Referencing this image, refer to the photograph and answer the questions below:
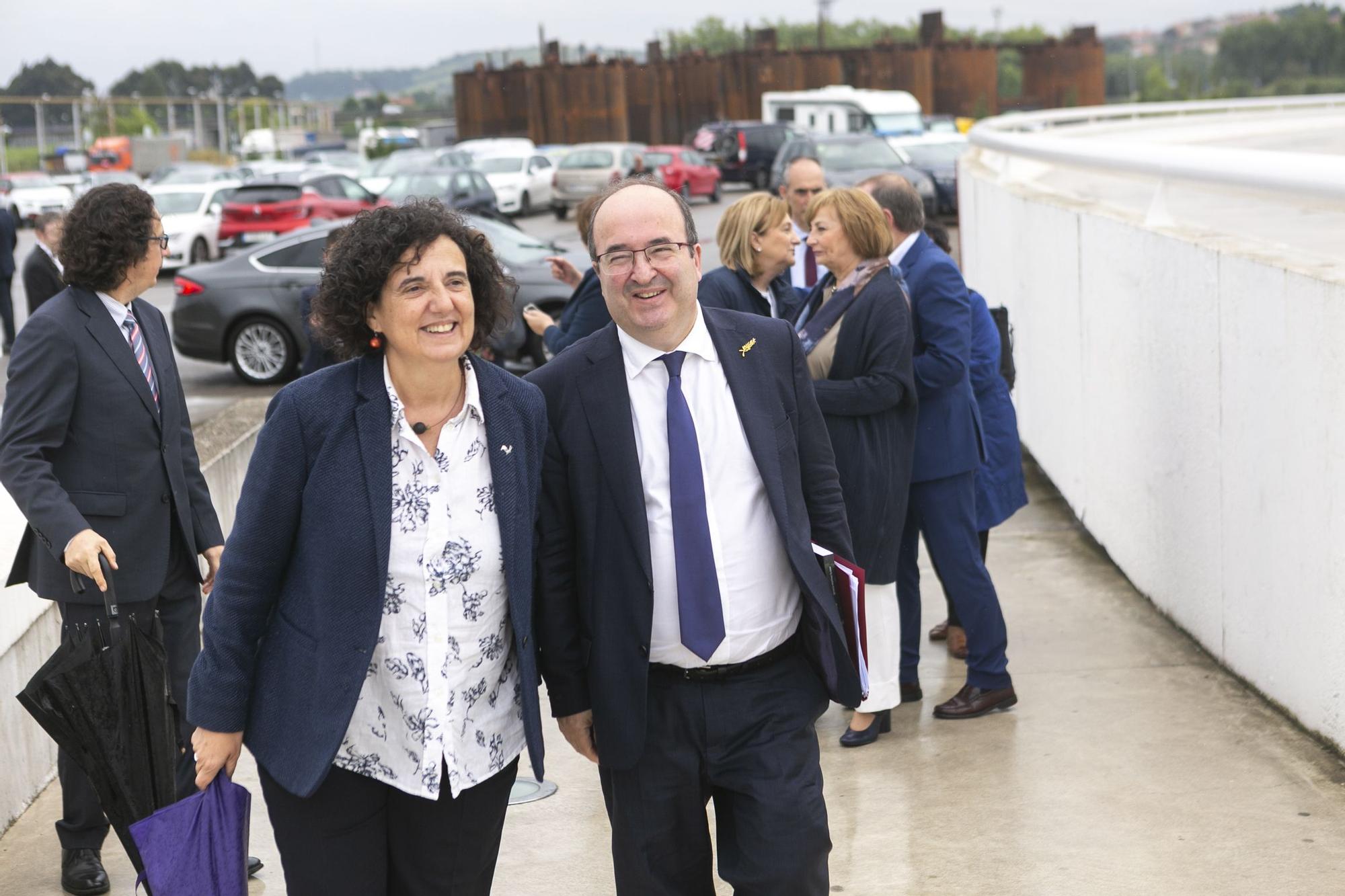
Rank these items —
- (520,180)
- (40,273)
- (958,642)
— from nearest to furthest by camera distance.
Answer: (958,642)
(40,273)
(520,180)

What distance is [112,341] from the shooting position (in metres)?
4.11

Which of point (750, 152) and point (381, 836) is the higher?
point (750, 152)

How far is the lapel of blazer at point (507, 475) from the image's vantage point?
2887 mm

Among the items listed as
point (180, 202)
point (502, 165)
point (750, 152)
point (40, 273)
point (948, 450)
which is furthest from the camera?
point (750, 152)

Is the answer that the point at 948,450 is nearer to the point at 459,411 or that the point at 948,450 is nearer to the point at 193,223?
the point at 459,411

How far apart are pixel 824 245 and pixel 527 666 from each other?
93.5 inches

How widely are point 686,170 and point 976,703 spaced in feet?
108

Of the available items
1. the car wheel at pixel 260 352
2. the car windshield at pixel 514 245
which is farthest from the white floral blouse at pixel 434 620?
the car wheel at pixel 260 352

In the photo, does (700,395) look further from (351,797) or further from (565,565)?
(351,797)

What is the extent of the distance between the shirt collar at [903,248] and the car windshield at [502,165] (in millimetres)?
33938

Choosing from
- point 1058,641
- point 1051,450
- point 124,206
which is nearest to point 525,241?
point 1051,450

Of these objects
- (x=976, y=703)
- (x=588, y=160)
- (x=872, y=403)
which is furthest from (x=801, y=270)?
(x=588, y=160)

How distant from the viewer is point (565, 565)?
3.15 meters

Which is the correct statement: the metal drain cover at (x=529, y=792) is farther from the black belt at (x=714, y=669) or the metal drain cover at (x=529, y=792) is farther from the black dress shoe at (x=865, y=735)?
the black belt at (x=714, y=669)
